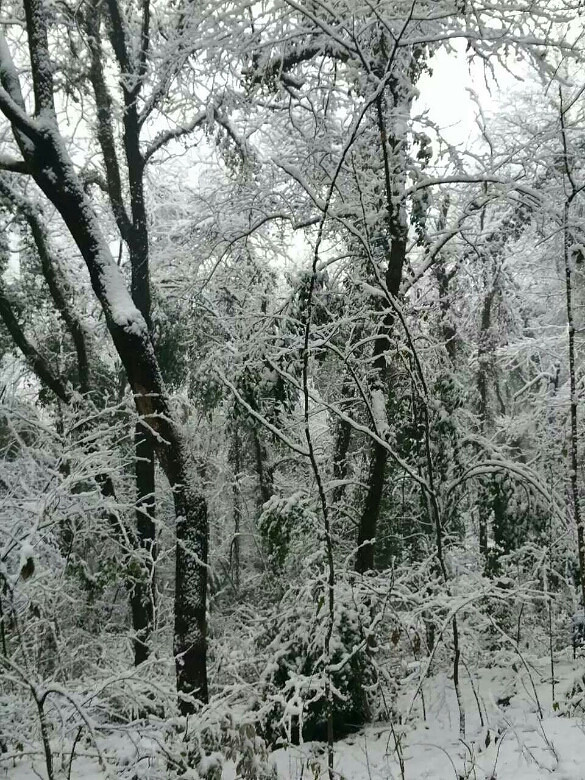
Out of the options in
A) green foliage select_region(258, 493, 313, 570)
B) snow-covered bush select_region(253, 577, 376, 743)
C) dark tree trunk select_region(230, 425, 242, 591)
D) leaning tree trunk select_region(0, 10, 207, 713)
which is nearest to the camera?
leaning tree trunk select_region(0, 10, 207, 713)

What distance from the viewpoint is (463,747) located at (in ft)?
14.0

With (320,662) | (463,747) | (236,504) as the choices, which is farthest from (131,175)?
(236,504)

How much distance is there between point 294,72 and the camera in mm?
6152

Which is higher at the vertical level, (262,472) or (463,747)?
(262,472)

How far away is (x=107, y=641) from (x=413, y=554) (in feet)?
19.3

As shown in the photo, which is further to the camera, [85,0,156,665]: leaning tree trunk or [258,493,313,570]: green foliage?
[85,0,156,665]: leaning tree trunk

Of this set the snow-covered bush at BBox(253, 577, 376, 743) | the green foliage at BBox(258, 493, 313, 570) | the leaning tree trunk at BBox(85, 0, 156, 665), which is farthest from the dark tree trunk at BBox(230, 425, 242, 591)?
the snow-covered bush at BBox(253, 577, 376, 743)

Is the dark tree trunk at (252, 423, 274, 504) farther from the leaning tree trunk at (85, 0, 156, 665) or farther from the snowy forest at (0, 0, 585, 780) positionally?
the leaning tree trunk at (85, 0, 156, 665)

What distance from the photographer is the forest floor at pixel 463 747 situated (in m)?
3.34

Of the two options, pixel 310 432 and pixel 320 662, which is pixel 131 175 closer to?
pixel 310 432

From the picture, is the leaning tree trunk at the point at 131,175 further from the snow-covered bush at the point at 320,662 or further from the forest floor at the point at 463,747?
the forest floor at the point at 463,747

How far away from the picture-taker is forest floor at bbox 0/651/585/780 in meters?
3.34

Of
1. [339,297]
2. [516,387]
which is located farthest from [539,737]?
[516,387]

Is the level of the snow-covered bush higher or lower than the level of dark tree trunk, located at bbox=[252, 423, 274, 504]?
lower
